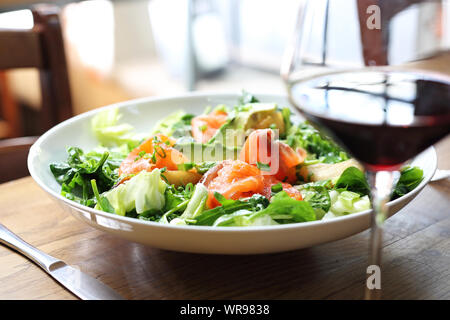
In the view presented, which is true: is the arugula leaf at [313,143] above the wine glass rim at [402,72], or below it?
below

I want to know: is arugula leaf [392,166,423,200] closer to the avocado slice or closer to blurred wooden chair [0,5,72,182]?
the avocado slice

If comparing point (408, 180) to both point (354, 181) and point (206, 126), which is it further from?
point (206, 126)

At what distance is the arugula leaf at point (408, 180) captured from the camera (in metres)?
0.94

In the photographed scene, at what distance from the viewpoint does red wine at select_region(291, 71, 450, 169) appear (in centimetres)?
58

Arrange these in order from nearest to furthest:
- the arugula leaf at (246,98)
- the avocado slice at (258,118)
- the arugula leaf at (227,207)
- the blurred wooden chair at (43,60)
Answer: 1. the arugula leaf at (227,207)
2. the avocado slice at (258,118)
3. the arugula leaf at (246,98)
4. the blurred wooden chair at (43,60)

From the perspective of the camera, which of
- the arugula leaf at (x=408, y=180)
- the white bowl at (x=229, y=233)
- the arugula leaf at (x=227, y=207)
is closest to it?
the white bowl at (x=229, y=233)

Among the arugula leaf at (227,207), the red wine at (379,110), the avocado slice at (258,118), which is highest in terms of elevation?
the red wine at (379,110)

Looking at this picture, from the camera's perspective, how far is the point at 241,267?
2.74ft

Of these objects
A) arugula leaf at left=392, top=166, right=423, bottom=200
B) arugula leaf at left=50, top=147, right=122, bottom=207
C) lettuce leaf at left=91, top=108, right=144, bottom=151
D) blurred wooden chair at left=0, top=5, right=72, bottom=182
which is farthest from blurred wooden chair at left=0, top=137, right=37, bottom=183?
arugula leaf at left=392, top=166, right=423, bottom=200

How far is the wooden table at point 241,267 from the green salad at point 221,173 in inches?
2.7

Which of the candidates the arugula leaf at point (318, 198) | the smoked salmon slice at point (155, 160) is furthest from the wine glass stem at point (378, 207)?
the smoked salmon slice at point (155, 160)

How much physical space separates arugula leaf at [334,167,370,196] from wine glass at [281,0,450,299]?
0.29 metres

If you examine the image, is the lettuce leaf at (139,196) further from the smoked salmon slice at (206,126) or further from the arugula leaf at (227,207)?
the smoked salmon slice at (206,126)

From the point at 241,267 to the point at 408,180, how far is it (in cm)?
36
